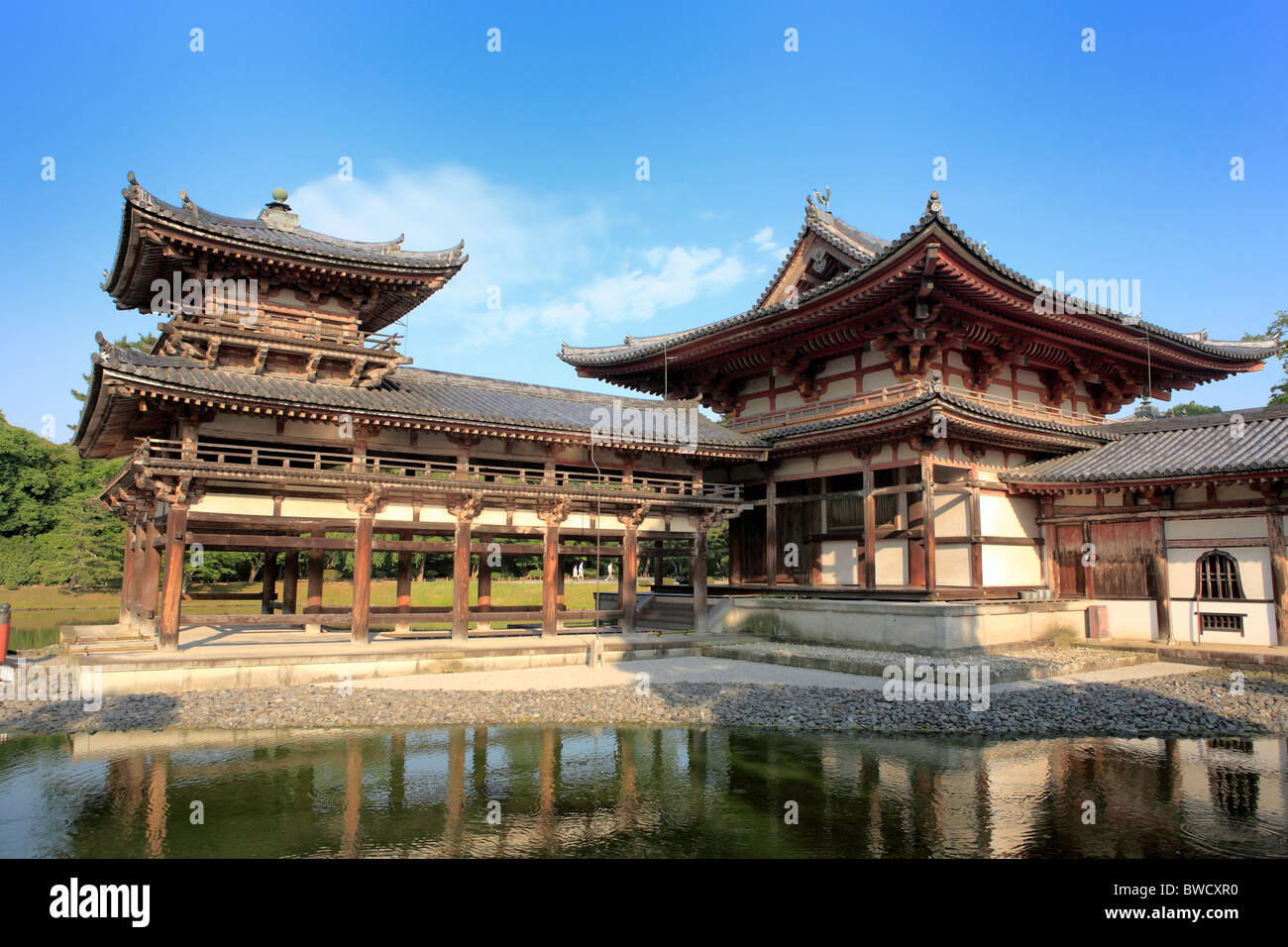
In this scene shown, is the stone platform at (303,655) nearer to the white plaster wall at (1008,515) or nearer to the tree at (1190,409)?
the white plaster wall at (1008,515)

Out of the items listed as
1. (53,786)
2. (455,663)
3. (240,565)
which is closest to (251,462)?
(455,663)

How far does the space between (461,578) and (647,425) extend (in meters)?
8.29

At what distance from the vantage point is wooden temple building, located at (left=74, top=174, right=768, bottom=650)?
61.8 ft

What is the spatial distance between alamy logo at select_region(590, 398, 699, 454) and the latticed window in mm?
15437

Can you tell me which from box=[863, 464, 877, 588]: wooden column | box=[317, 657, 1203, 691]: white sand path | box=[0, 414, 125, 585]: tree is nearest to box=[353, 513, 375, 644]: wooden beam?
box=[317, 657, 1203, 691]: white sand path

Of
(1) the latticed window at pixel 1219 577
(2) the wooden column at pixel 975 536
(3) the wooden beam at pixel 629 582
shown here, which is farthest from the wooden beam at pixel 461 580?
(1) the latticed window at pixel 1219 577

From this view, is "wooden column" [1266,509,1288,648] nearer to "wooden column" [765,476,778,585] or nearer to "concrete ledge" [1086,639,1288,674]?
"concrete ledge" [1086,639,1288,674]

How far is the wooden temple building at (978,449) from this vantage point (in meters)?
21.7

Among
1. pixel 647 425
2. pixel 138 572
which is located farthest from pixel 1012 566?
pixel 138 572

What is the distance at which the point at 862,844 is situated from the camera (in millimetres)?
8906

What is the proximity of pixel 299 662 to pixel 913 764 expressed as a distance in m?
14.1

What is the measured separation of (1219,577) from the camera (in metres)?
21.7
